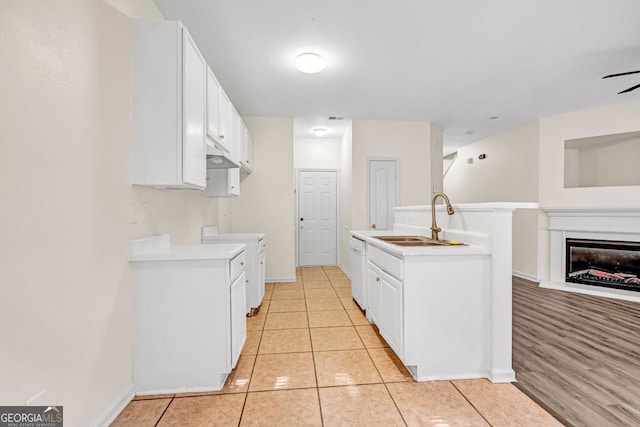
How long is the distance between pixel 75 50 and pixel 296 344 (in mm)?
2385

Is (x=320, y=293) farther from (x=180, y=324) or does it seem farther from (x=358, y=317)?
(x=180, y=324)

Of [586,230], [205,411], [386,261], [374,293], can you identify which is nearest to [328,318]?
[374,293]

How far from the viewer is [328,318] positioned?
293cm

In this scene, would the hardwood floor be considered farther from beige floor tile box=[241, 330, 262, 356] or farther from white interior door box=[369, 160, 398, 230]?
white interior door box=[369, 160, 398, 230]

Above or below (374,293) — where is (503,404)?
below

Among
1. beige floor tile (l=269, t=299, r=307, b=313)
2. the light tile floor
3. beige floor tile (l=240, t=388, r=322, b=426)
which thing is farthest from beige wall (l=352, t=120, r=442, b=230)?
beige floor tile (l=240, t=388, r=322, b=426)

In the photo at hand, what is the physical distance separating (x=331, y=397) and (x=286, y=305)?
1742 millimetres

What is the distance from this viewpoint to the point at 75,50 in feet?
4.26

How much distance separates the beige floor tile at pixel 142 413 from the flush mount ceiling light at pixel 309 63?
2.97 m

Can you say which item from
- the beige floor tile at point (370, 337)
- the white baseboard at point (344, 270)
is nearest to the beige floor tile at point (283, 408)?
the beige floor tile at point (370, 337)

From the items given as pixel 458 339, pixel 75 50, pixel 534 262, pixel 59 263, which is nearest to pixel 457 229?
pixel 458 339

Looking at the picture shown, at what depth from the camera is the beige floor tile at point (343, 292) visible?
370 cm

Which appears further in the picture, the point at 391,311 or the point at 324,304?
the point at 324,304

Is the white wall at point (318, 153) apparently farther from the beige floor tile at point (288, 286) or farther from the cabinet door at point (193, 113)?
the cabinet door at point (193, 113)
